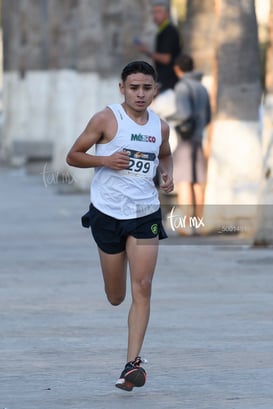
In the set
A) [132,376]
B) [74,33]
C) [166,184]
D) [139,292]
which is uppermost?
[166,184]

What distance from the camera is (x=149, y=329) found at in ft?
37.7

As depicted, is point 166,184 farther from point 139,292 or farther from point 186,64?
point 186,64

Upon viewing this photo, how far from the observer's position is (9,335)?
1112 centimetres

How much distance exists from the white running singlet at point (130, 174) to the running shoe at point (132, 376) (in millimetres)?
840

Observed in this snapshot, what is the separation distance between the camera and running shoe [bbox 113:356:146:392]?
8.93 m

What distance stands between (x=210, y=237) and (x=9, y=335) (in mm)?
7450

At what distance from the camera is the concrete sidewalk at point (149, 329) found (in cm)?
901

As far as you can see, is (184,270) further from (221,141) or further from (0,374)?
(0,374)

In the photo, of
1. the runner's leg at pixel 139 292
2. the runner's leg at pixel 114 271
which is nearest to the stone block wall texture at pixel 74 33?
the runner's leg at pixel 114 271

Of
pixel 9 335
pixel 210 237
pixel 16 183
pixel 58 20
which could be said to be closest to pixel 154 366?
pixel 9 335

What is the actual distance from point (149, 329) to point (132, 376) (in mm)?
2574

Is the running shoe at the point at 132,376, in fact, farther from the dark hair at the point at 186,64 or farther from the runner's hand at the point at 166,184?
the dark hair at the point at 186,64

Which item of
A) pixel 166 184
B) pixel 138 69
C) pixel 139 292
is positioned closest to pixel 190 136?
pixel 166 184

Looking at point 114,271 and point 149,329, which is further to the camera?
point 149,329
